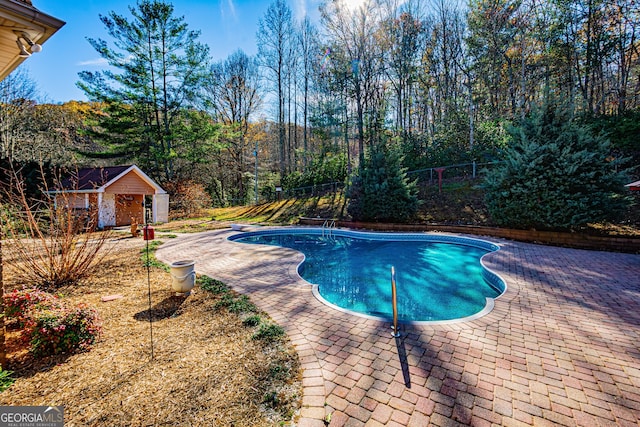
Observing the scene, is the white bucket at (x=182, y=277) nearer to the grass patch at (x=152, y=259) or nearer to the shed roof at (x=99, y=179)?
the grass patch at (x=152, y=259)

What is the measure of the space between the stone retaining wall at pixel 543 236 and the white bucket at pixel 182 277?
29.9ft

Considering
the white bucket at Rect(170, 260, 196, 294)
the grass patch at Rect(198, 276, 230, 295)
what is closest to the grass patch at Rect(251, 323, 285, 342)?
the grass patch at Rect(198, 276, 230, 295)

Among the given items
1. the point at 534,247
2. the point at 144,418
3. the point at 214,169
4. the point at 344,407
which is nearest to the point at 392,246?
the point at 534,247

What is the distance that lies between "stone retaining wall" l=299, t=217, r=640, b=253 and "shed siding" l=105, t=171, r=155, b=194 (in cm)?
1246

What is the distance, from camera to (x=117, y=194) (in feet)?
45.6

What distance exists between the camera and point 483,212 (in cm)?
1156

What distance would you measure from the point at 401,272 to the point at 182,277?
5.26 metres

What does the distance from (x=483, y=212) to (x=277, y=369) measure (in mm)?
11747

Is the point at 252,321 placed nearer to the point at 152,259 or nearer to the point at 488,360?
the point at 488,360

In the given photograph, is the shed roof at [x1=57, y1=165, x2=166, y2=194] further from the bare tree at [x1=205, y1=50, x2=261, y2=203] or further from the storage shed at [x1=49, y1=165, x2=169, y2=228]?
the bare tree at [x1=205, y1=50, x2=261, y2=203]

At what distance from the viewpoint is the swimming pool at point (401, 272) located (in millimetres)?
4969

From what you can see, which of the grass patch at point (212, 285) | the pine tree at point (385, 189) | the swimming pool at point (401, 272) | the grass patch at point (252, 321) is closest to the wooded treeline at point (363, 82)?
the pine tree at point (385, 189)

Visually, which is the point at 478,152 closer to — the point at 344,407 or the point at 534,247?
the point at 534,247

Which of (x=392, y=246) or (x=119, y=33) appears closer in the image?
(x=392, y=246)
